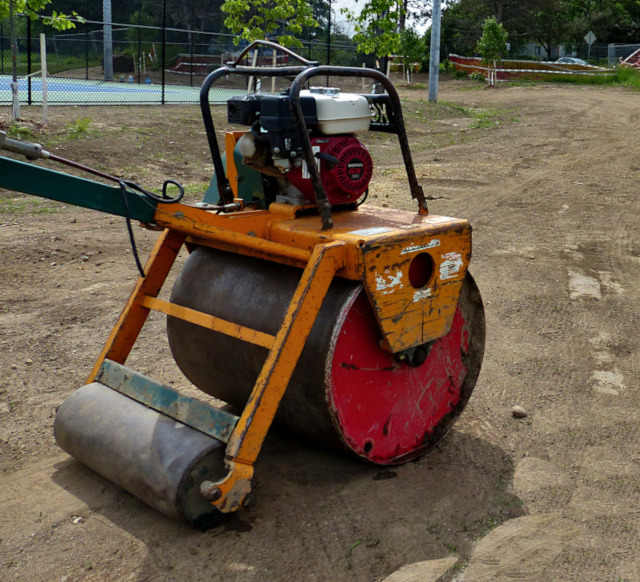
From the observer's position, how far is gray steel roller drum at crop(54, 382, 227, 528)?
343 centimetres

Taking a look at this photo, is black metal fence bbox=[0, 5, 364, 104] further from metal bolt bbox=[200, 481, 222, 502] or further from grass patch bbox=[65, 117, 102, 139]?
metal bolt bbox=[200, 481, 222, 502]

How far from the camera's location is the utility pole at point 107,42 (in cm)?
2294

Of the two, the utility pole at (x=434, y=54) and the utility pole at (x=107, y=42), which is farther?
the utility pole at (x=107, y=42)

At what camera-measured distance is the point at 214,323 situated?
3.81 m

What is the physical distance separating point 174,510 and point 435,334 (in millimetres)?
1514

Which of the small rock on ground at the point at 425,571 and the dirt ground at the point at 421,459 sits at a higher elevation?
the dirt ground at the point at 421,459

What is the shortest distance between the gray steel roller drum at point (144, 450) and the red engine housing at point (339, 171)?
135 cm

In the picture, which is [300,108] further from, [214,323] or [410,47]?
[410,47]

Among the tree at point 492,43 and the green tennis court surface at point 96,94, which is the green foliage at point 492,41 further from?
the green tennis court surface at point 96,94

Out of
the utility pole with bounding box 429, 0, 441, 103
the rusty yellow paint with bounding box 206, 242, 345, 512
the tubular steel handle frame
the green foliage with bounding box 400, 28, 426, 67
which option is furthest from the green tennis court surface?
the rusty yellow paint with bounding box 206, 242, 345, 512

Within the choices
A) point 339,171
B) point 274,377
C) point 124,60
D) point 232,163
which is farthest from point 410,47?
point 274,377

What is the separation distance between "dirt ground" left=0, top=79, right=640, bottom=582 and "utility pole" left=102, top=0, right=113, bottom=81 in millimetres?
15469

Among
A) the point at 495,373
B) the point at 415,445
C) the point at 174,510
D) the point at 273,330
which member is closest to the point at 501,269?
the point at 495,373

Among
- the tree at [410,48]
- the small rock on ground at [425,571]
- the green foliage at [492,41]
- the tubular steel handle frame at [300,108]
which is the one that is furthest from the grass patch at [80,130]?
the tree at [410,48]
